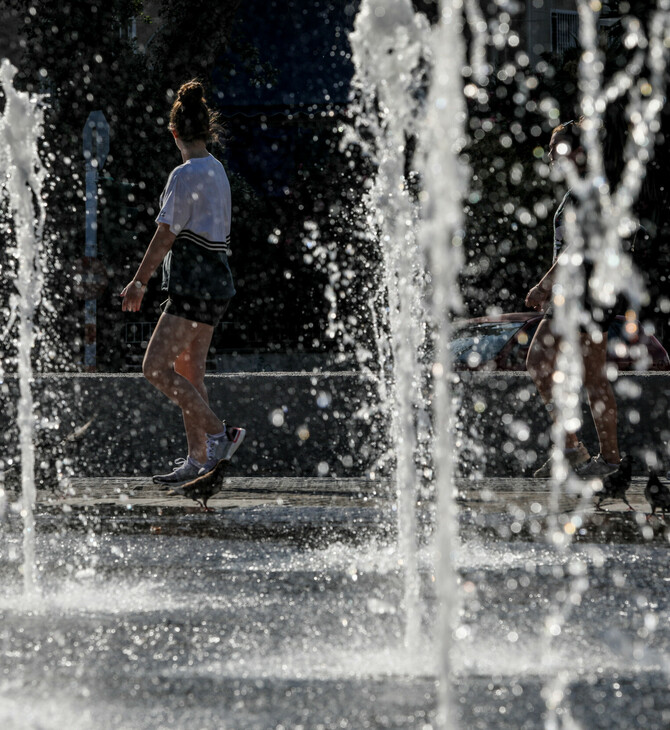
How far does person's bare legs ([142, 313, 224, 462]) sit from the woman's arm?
152 millimetres

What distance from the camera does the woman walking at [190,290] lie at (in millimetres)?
6098

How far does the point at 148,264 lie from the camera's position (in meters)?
6.09

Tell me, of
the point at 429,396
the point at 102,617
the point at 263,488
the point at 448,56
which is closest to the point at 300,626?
the point at 102,617

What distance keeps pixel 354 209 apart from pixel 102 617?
69.1 feet

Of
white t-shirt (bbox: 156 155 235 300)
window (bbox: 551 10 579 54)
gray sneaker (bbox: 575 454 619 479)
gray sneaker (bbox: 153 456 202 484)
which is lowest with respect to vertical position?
gray sneaker (bbox: 575 454 619 479)

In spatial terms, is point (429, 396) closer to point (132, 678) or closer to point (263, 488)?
point (263, 488)

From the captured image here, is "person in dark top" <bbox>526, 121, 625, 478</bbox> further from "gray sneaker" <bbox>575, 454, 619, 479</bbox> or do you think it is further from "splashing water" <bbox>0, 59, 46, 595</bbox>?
"splashing water" <bbox>0, 59, 46, 595</bbox>

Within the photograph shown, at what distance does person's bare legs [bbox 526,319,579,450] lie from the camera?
21.8 ft

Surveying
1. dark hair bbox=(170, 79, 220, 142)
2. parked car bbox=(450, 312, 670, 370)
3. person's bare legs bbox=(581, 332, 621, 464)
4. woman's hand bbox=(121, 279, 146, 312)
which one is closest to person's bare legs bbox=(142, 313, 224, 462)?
woman's hand bbox=(121, 279, 146, 312)

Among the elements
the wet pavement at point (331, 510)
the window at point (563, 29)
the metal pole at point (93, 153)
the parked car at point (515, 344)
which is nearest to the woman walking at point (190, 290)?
the wet pavement at point (331, 510)

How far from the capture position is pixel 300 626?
3592mm

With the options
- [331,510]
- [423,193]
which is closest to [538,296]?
[331,510]

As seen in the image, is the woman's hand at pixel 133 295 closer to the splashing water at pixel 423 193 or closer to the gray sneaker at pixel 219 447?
the gray sneaker at pixel 219 447

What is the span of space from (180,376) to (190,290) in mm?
393
